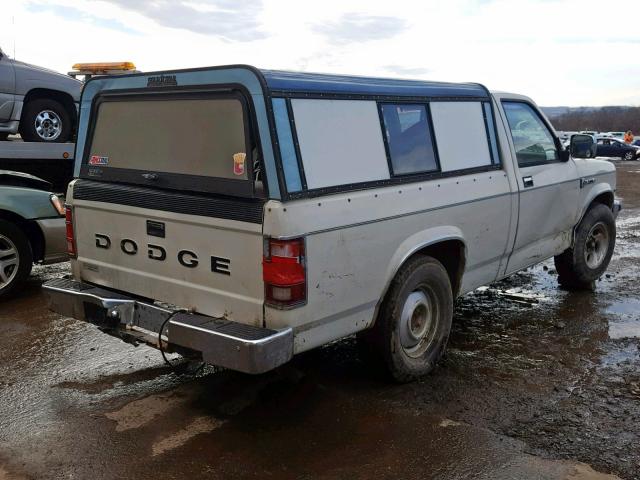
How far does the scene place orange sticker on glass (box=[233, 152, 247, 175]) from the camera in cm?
326

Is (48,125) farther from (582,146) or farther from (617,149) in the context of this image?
(617,149)

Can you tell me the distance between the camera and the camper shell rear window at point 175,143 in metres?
3.29

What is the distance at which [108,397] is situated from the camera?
3.97 m

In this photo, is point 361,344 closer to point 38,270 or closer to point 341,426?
point 341,426

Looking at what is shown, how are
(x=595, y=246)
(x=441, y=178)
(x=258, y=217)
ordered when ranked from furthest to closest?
(x=595, y=246) → (x=441, y=178) → (x=258, y=217)

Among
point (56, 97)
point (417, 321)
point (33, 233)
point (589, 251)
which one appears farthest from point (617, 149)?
point (33, 233)

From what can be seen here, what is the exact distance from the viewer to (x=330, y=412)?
3771mm

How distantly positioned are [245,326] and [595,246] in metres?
4.63

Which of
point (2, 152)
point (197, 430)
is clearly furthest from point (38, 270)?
point (197, 430)

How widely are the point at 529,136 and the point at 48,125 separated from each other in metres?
6.60

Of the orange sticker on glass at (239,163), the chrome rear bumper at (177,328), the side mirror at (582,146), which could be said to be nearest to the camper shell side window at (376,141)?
the orange sticker on glass at (239,163)

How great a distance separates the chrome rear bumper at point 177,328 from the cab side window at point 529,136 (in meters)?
2.89

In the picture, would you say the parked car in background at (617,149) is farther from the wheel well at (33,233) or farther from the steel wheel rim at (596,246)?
the wheel well at (33,233)

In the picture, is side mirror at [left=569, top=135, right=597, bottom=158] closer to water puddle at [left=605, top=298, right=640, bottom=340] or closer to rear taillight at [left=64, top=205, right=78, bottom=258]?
water puddle at [left=605, top=298, right=640, bottom=340]
